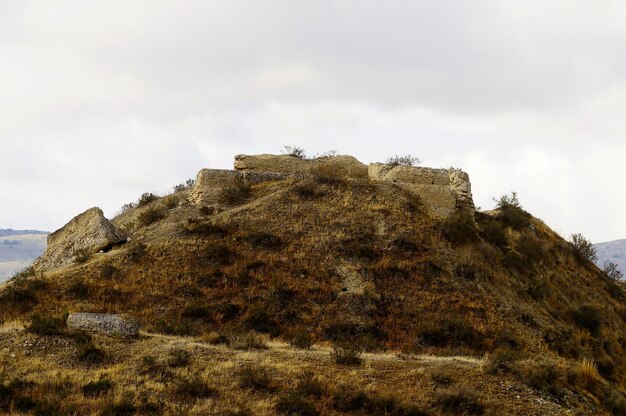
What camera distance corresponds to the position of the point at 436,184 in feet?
99.4

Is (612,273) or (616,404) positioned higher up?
(612,273)

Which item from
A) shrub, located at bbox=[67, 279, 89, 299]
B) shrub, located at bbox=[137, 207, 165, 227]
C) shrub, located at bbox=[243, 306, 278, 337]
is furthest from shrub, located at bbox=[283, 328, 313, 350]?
shrub, located at bbox=[137, 207, 165, 227]

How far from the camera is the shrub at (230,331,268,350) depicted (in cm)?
1713

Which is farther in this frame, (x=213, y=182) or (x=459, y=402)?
(x=213, y=182)

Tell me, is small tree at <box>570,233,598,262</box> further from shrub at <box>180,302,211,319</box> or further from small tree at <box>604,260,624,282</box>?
shrub at <box>180,302,211,319</box>

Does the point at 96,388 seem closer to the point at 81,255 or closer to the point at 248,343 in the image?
the point at 248,343

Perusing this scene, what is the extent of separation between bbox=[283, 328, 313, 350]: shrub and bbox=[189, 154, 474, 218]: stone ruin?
9.41 meters

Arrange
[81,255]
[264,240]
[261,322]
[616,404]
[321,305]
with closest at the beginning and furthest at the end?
1. [616,404]
2. [261,322]
3. [321,305]
4. [81,255]
5. [264,240]

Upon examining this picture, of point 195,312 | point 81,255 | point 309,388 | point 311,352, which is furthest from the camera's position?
point 81,255

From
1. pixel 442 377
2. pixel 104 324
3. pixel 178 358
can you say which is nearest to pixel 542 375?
pixel 442 377

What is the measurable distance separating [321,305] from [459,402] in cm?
890

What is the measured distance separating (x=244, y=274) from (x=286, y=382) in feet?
31.0

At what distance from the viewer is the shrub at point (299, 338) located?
18.2m

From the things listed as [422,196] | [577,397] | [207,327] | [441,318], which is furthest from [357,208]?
[577,397]
